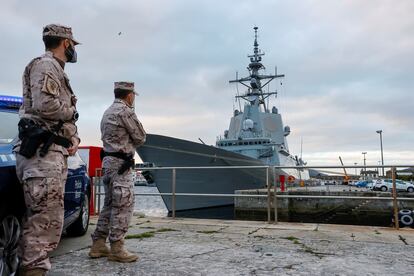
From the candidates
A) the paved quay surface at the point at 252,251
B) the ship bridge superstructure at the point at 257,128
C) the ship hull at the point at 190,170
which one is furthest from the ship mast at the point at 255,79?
the paved quay surface at the point at 252,251

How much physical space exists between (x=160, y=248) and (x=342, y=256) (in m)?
1.88

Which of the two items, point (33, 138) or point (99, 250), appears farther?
point (99, 250)

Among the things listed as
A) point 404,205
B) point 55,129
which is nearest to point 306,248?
point 55,129

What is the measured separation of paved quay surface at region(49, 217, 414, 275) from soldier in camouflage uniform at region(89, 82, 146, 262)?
16cm

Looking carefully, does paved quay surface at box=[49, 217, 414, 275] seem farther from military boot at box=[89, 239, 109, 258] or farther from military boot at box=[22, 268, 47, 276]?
military boot at box=[22, 268, 47, 276]

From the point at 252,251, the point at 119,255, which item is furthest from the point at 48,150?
the point at 252,251

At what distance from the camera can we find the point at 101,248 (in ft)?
12.1

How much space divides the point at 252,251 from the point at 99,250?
1.55 metres

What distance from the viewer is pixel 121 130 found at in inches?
145

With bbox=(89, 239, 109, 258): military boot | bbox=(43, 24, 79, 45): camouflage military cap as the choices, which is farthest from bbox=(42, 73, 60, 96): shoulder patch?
bbox=(89, 239, 109, 258): military boot

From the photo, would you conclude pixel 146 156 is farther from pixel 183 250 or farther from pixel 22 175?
pixel 22 175

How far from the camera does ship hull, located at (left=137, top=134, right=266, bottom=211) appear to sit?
17219mm

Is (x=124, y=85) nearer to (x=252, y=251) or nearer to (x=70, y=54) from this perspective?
(x=70, y=54)

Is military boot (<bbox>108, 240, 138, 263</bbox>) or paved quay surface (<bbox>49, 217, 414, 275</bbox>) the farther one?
military boot (<bbox>108, 240, 138, 263</bbox>)
